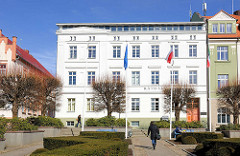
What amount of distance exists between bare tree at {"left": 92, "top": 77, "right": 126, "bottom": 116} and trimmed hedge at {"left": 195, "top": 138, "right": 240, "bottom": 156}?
18413mm

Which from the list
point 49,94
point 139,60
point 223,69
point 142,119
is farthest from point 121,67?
point 223,69

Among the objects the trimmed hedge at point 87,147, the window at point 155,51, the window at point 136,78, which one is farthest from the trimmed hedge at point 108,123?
the trimmed hedge at point 87,147

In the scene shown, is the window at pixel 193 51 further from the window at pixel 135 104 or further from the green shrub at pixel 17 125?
the green shrub at pixel 17 125

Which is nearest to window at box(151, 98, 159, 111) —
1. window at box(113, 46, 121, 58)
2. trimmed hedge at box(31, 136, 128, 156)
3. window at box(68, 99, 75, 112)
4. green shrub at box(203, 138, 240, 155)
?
window at box(113, 46, 121, 58)

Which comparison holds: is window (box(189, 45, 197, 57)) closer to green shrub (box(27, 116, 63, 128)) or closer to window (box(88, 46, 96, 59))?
window (box(88, 46, 96, 59))

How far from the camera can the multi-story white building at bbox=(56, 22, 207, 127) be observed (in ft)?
137

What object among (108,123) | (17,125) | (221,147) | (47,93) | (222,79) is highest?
(222,79)

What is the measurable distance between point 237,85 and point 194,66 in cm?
841

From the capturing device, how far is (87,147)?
11.4 metres

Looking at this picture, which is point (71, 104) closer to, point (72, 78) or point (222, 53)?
point (72, 78)

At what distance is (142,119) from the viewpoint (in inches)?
1630

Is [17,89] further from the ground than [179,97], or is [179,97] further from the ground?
[17,89]

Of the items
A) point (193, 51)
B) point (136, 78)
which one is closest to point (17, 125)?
point (136, 78)

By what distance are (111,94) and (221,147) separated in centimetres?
2111
